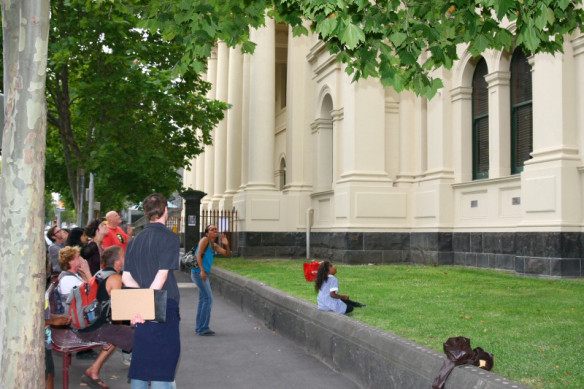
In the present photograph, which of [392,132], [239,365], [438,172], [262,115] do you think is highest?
[262,115]

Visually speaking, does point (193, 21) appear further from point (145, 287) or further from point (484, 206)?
point (484, 206)

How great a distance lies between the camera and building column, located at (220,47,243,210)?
3203 cm

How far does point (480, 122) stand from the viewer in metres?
18.2

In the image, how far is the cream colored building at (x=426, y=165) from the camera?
538 inches

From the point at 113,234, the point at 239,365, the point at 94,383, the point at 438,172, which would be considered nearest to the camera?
the point at 94,383

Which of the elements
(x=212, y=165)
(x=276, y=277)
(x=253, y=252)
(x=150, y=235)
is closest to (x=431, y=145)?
(x=276, y=277)

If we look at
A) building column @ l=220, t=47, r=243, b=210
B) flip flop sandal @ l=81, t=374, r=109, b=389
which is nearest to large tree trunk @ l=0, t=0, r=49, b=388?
flip flop sandal @ l=81, t=374, r=109, b=389

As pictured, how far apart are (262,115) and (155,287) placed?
2178 cm

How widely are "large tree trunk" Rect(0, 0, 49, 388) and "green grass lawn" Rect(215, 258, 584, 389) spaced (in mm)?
3649

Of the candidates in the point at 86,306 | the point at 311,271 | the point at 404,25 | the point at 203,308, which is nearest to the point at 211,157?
the point at 203,308

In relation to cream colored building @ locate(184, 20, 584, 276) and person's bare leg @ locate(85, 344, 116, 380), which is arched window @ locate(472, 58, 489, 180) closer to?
cream colored building @ locate(184, 20, 584, 276)

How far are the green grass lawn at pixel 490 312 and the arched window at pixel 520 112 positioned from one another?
10.0ft

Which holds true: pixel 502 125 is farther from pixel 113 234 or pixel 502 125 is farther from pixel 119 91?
pixel 119 91

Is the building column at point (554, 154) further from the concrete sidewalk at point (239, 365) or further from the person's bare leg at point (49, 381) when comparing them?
the person's bare leg at point (49, 381)
